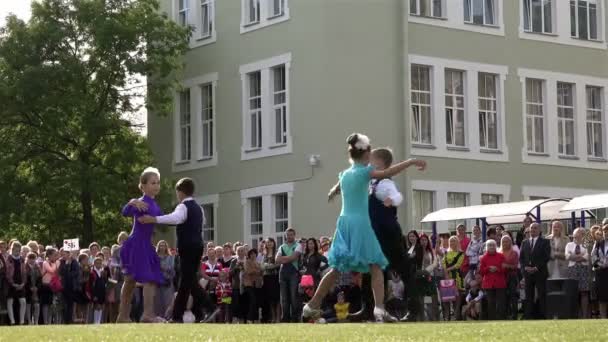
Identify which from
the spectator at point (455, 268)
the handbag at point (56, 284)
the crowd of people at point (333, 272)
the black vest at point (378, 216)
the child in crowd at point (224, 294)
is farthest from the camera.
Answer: the handbag at point (56, 284)

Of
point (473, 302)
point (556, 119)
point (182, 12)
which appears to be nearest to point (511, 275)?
point (473, 302)

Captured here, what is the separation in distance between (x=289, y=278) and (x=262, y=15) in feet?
55.4

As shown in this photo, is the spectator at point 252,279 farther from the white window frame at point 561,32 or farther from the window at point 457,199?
the white window frame at point 561,32

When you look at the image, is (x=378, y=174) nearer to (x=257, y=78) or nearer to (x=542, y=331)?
(x=542, y=331)

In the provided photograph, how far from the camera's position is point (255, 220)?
47781mm

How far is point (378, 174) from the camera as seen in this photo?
54.5 feet

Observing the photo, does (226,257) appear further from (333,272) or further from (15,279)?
(333,272)

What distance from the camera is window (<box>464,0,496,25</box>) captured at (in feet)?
157

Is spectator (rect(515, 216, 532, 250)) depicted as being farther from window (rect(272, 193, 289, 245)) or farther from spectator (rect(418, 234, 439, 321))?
window (rect(272, 193, 289, 245))

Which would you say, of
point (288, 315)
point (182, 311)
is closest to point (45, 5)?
point (288, 315)

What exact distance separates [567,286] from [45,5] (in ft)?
81.8

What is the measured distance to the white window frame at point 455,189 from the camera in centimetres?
4550

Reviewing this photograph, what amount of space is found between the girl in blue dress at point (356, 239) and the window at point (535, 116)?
32782 millimetres

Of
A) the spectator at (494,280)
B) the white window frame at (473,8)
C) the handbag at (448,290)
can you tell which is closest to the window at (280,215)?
the white window frame at (473,8)
